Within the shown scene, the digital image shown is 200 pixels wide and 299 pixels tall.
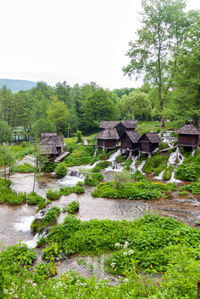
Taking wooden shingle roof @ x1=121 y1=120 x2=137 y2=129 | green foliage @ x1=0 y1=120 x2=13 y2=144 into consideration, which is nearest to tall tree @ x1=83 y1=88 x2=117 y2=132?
wooden shingle roof @ x1=121 y1=120 x2=137 y2=129

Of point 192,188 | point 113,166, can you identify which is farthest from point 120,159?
point 192,188

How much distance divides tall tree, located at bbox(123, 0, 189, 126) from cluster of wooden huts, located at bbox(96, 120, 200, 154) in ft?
23.1

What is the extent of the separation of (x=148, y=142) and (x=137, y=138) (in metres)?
2.82

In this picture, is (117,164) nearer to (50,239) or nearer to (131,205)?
(131,205)

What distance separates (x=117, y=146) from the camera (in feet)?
115

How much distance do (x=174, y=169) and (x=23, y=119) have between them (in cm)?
4536

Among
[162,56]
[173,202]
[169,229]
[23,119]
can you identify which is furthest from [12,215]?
[23,119]

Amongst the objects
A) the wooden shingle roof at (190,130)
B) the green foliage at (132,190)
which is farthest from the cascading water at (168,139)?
the green foliage at (132,190)

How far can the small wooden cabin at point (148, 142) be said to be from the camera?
28.0 metres

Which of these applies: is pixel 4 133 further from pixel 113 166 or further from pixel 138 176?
pixel 138 176

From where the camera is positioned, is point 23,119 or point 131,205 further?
point 23,119

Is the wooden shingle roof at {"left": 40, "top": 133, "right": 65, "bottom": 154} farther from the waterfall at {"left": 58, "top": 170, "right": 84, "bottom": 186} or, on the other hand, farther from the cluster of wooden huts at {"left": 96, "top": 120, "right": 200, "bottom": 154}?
the cluster of wooden huts at {"left": 96, "top": 120, "right": 200, "bottom": 154}

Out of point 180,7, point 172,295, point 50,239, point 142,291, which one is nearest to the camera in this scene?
point 172,295

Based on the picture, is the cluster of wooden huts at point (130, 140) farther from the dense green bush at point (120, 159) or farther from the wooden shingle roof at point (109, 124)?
the dense green bush at point (120, 159)
